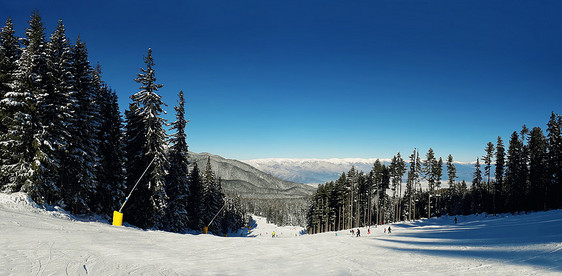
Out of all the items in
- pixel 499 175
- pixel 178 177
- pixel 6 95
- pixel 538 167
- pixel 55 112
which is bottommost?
pixel 178 177

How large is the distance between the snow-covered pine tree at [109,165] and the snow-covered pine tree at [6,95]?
6.59 m

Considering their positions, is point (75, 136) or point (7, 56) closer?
point (75, 136)

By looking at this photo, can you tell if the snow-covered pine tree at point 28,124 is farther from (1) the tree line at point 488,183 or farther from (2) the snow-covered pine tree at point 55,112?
(1) the tree line at point 488,183

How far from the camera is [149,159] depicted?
92.8 feet

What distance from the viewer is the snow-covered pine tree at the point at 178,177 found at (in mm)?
32719

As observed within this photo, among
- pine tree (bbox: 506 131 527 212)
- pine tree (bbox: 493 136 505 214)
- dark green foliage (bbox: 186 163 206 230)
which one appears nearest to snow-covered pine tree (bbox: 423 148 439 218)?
pine tree (bbox: 493 136 505 214)

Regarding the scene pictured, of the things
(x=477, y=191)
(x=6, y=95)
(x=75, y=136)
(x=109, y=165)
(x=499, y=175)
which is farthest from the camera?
(x=477, y=191)

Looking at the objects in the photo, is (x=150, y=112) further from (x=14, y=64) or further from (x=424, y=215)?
(x=424, y=215)

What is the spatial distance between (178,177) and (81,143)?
11.6 metres

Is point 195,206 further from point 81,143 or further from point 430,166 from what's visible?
point 430,166

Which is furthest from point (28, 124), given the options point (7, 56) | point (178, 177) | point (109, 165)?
point (178, 177)

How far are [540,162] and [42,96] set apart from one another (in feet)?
247

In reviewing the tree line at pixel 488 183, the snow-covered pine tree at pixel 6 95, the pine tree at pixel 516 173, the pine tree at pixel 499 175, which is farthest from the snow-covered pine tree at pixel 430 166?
the snow-covered pine tree at pixel 6 95

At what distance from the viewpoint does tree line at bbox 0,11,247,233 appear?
826 inches
